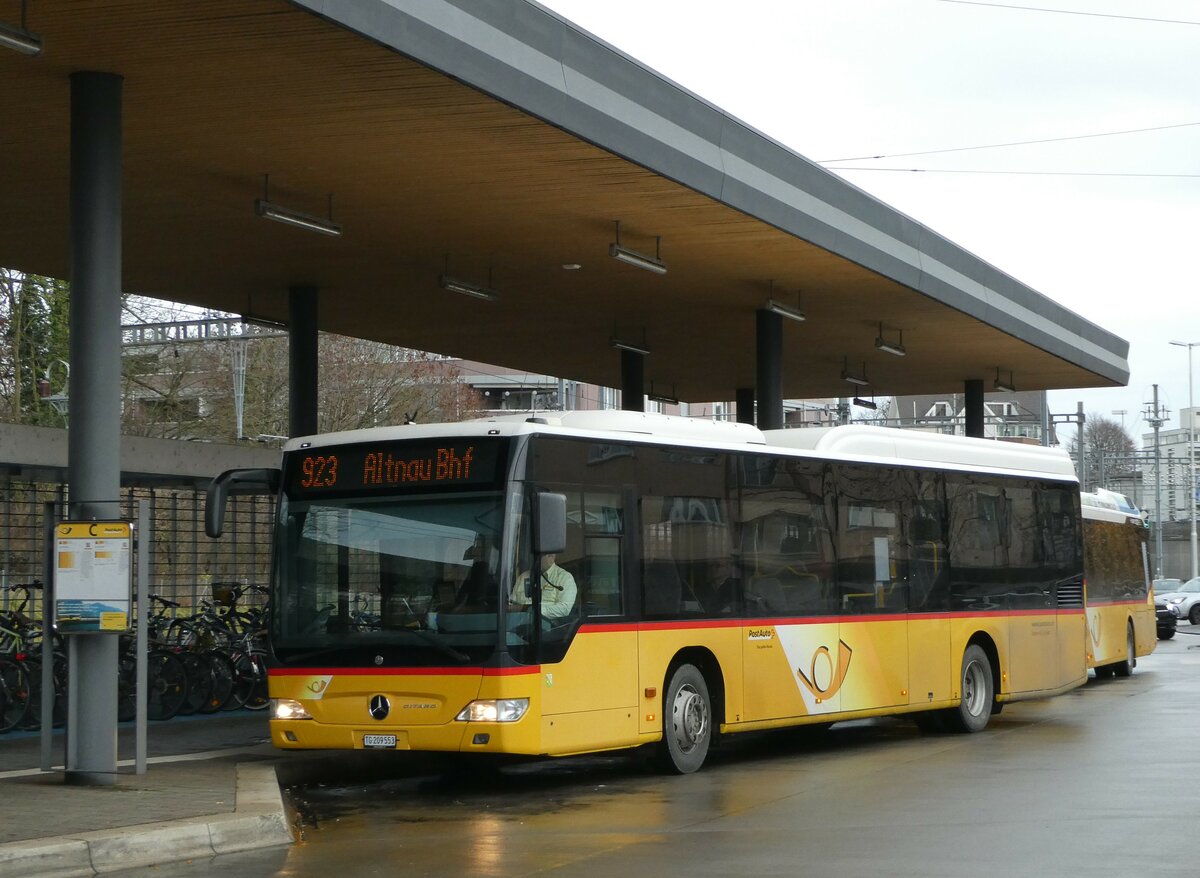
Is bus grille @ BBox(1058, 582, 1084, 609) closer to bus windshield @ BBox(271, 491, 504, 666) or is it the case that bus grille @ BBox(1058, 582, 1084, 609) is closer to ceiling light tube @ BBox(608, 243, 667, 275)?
ceiling light tube @ BBox(608, 243, 667, 275)

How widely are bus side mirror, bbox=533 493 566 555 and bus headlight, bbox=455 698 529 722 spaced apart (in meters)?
1.14

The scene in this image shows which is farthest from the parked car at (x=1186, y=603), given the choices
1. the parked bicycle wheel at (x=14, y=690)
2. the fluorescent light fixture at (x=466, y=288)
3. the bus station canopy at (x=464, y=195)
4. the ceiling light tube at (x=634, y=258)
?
the parked bicycle wheel at (x=14, y=690)

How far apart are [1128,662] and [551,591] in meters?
18.3

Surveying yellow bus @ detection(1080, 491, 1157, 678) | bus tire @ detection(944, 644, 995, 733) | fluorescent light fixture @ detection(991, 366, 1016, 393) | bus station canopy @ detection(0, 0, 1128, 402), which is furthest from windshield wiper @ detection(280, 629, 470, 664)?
fluorescent light fixture @ detection(991, 366, 1016, 393)

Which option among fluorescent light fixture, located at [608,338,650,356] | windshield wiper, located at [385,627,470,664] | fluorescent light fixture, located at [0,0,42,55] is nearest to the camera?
fluorescent light fixture, located at [0,0,42,55]

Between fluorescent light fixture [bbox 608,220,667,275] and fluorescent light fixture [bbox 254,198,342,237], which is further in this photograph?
Result: fluorescent light fixture [bbox 608,220,667,275]

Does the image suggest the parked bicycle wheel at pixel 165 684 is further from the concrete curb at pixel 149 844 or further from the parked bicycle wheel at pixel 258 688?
the concrete curb at pixel 149 844

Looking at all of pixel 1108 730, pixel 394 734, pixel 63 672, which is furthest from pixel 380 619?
pixel 1108 730

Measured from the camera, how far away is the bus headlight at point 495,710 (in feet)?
40.6

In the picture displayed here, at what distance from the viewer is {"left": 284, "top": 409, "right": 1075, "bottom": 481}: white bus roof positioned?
1332 centimetres

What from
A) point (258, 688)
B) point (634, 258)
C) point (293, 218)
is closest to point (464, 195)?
point (293, 218)

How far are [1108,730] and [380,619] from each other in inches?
344

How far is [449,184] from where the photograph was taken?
1562 centimetres

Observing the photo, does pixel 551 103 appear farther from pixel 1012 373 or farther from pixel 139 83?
Result: pixel 1012 373
